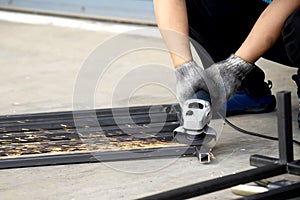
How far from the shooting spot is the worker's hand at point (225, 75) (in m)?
2.40

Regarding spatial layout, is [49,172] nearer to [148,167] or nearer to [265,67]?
[148,167]

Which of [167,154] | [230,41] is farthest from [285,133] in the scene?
[230,41]

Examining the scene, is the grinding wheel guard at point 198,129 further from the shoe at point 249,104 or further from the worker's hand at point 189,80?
the shoe at point 249,104

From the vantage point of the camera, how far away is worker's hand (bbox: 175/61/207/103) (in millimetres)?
2381

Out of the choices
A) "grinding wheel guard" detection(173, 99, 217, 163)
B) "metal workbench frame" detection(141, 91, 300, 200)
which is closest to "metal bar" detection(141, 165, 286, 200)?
"metal workbench frame" detection(141, 91, 300, 200)

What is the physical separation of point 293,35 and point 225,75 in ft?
0.80

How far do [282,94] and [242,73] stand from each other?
0.42 meters

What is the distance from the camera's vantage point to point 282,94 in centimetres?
202

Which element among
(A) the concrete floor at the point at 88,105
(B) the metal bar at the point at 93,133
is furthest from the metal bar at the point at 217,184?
(B) the metal bar at the point at 93,133

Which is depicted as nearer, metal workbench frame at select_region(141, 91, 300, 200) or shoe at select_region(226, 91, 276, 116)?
metal workbench frame at select_region(141, 91, 300, 200)

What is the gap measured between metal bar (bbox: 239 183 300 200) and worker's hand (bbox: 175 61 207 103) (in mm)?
561

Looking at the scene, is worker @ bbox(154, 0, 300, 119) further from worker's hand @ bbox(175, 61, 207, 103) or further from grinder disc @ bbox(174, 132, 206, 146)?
grinder disc @ bbox(174, 132, 206, 146)

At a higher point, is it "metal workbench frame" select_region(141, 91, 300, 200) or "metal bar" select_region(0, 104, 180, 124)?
"metal bar" select_region(0, 104, 180, 124)

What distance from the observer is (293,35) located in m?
2.38
